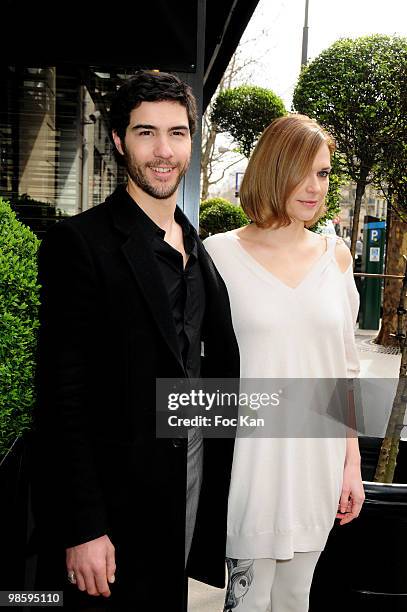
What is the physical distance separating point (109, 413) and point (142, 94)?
83 centimetres

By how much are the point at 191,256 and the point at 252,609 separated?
3.49 feet

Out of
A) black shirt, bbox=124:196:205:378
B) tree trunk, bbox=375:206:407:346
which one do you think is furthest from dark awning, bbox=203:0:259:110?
black shirt, bbox=124:196:205:378

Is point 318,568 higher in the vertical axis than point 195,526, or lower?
lower

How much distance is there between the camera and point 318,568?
2.55 m

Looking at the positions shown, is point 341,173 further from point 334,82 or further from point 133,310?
point 133,310

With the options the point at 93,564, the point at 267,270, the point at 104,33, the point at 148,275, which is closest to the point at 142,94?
the point at 148,275

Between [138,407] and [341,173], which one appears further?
[341,173]

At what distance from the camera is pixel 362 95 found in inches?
142

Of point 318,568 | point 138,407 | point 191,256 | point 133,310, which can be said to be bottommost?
point 318,568

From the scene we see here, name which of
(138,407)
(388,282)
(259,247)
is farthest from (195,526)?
(388,282)

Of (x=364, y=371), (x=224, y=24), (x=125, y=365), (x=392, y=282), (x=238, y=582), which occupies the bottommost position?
(x=364, y=371)

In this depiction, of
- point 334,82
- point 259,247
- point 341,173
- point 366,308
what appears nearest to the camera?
point 259,247

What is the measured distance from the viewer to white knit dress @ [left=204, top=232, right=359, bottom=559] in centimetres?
202

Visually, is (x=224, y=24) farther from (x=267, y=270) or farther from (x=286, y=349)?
(x=286, y=349)
